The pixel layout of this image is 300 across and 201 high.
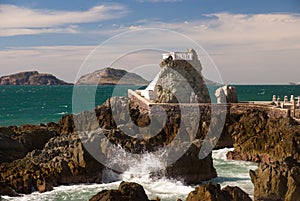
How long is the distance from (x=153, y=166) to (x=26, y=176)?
602 centimetres

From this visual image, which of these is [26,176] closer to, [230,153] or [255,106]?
[230,153]

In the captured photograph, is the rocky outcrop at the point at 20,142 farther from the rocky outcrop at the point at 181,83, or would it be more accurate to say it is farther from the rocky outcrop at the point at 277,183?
the rocky outcrop at the point at 277,183

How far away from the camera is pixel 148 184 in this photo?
2230 cm

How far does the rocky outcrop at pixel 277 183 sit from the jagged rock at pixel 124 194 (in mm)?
5053

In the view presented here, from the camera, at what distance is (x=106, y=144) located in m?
24.3

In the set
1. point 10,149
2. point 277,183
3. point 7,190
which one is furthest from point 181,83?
point 277,183

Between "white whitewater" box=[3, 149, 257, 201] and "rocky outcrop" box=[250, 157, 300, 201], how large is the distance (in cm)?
229

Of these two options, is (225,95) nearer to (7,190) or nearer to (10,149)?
(10,149)

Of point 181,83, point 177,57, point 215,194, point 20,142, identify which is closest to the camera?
point 215,194

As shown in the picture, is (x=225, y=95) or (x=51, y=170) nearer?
(x=51, y=170)

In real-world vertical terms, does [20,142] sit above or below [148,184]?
above

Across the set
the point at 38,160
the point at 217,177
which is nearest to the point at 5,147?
the point at 38,160

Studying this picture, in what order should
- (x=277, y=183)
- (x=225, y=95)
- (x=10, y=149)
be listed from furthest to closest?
(x=225, y=95)
(x=10, y=149)
(x=277, y=183)

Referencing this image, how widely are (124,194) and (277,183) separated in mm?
6124
